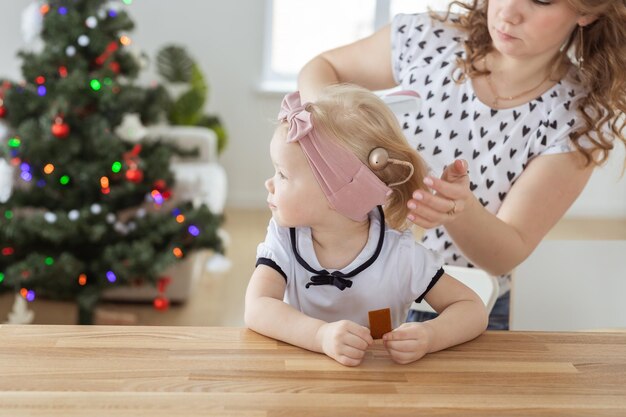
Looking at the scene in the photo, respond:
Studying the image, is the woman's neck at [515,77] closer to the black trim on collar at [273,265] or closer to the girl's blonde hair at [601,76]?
the girl's blonde hair at [601,76]

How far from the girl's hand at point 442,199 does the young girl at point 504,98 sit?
221mm

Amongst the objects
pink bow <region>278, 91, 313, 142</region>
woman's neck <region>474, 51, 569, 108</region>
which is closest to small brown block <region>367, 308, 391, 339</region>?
pink bow <region>278, 91, 313, 142</region>

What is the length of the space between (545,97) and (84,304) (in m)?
2.42

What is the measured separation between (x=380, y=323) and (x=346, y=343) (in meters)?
0.09

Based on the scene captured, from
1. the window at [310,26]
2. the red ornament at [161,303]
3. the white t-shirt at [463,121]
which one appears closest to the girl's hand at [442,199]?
the white t-shirt at [463,121]

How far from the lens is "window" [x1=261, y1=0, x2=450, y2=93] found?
6.21m

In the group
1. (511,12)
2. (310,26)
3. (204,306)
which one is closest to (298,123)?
(511,12)

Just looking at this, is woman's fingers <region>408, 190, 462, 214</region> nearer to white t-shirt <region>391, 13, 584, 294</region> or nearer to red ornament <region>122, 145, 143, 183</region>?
white t-shirt <region>391, 13, 584, 294</region>

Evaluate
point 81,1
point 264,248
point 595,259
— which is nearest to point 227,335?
point 264,248

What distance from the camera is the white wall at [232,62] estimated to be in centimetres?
600

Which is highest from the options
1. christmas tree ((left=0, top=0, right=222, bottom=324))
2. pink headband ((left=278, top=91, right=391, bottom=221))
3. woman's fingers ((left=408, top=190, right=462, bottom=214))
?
pink headband ((left=278, top=91, right=391, bottom=221))

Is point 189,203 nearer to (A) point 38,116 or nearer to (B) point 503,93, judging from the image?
(A) point 38,116

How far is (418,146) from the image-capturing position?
1940 mm

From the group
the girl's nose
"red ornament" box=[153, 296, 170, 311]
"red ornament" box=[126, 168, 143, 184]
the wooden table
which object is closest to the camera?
the wooden table
